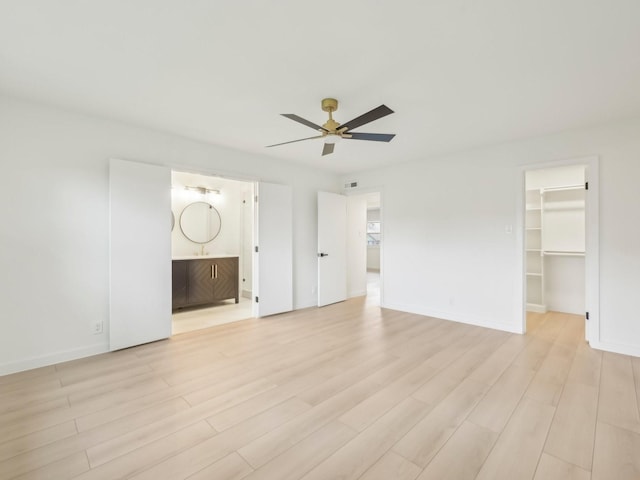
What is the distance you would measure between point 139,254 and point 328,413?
2737 millimetres

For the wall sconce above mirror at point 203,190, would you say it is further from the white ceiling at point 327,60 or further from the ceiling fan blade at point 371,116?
the ceiling fan blade at point 371,116

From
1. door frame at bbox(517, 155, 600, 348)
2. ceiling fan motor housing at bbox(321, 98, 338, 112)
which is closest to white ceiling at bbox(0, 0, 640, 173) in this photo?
ceiling fan motor housing at bbox(321, 98, 338, 112)

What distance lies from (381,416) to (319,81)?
2.60 meters

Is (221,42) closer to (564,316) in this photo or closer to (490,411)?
(490,411)

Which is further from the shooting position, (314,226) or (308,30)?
(314,226)

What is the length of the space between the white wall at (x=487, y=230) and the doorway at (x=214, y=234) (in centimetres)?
256

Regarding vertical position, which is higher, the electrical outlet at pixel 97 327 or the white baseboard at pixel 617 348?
the electrical outlet at pixel 97 327

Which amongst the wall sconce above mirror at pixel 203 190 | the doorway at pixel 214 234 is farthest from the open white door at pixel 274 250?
the wall sconce above mirror at pixel 203 190

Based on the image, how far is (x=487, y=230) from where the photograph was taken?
4188 mm

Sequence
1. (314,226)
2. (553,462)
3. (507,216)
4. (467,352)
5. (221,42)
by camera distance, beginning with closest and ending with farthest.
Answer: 1. (553,462)
2. (221,42)
3. (467,352)
4. (507,216)
5. (314,226)

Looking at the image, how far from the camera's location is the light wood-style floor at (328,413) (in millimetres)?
1636

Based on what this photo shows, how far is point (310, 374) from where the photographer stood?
2732 millimetres

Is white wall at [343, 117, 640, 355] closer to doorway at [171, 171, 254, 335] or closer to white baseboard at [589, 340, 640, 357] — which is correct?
white baseboard at [589, 340, 640, 357]

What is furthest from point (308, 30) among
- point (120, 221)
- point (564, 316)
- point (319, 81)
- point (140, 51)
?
point (564, 316)
